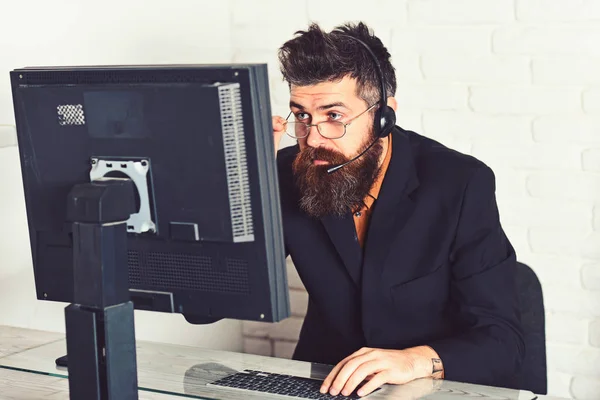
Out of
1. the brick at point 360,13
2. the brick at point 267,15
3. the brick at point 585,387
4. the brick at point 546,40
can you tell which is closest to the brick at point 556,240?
the brick at point 585,387

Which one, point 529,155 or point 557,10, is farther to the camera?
point 529,155

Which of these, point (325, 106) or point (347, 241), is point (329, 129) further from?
point (347, 241)

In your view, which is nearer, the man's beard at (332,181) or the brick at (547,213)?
the man's beard at (332,181)

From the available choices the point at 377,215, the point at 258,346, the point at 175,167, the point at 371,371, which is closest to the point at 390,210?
the point at 377,215

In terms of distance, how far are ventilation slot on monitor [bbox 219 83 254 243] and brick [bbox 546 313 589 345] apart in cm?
141

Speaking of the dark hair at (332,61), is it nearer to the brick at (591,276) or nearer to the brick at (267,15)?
the brick at (267,15)

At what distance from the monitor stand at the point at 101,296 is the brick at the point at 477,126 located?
4.39 feet

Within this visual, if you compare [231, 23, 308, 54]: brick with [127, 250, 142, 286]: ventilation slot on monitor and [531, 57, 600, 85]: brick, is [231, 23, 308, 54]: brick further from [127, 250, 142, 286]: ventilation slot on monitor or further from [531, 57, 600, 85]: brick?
[127, 250, 142, 286]: ventilation slot on monitor

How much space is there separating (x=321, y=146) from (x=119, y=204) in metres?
0.74

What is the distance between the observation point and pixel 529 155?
2.26 m

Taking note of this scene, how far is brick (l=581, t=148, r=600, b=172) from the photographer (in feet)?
7.16

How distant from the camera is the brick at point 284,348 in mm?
2734

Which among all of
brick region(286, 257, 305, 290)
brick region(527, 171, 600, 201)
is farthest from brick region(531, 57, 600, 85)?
brick region(286, 257, 305, 290)

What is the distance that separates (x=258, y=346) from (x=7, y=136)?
47.1 inches
